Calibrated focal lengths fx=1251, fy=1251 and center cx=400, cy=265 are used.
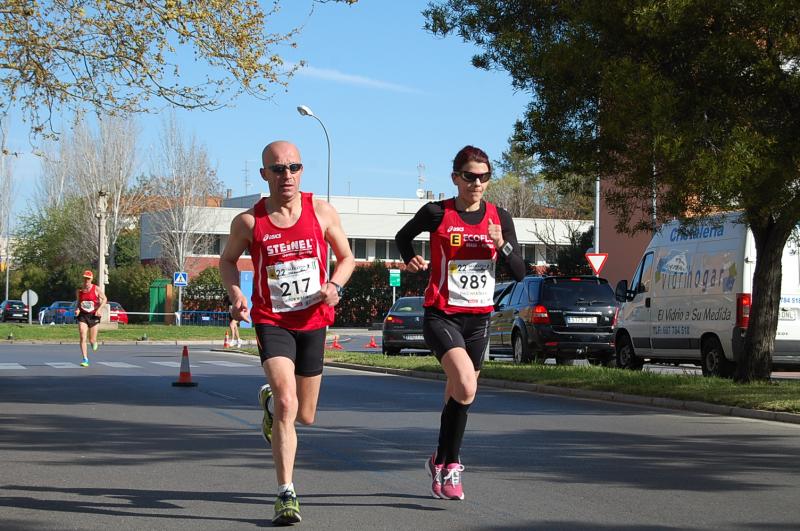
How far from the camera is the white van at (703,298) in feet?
61.8

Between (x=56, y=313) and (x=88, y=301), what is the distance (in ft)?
151

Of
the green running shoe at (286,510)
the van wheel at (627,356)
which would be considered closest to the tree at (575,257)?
the van wheel at (627,356)

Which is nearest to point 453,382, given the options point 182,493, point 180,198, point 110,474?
point 182,493

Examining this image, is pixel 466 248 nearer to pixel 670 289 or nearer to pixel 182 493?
pixel 182 493

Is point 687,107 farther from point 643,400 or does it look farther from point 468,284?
point 468,284

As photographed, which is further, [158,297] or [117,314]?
[158,297]

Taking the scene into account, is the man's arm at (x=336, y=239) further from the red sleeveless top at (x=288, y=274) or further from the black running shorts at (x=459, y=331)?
the black running shorts at (x=459, y=331)

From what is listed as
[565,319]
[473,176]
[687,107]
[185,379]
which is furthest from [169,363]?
[473,176]

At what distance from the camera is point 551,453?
10320mm

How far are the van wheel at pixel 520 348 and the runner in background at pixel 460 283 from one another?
16116mm

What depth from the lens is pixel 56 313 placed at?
2709 inches

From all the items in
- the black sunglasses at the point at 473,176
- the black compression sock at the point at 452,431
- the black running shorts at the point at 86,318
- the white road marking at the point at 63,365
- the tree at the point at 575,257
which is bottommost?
the white road marking at the point at 63,365

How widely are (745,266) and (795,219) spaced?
301 centimetres

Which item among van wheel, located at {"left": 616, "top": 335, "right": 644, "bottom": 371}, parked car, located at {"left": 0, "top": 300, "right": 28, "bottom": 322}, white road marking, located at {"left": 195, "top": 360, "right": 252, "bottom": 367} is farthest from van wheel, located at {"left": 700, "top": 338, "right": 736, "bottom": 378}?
parked car, located at {"left": 0, "top": 300, "right": 28, "bottom": 322}
